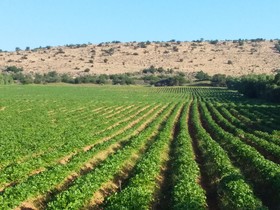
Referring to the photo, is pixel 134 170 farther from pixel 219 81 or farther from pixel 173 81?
pixel 219 81

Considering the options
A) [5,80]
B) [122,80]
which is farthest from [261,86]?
[5,80]

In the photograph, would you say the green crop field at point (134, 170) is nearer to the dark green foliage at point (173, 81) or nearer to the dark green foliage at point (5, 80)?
the dark green foliage at point (5, 80)

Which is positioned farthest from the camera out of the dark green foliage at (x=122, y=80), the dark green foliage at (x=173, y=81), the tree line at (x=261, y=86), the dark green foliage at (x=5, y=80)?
the dark green foliage at (x=122, y=80)

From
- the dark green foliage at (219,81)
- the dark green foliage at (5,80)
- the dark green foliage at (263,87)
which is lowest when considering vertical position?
the dark green foliage at (5,80)

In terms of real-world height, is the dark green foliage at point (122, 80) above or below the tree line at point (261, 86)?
below

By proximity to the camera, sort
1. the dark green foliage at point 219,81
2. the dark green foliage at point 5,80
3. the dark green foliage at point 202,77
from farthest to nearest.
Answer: the dark green foliage at point 202,77 < the dark green foliage at point 219,81 < the dark green foliage at point 5,80

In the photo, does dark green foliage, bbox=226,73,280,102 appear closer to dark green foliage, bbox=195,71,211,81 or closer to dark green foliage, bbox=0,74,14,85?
dark green foliage, bbox=195,71,211,81

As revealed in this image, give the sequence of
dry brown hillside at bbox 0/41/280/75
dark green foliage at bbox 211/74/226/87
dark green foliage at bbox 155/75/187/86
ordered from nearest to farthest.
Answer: dark green foliage at bbox 211/74/226/87
dark green foliage at bbox 155/75/187/86
dry brown hillside at bbox 0/41/280/75

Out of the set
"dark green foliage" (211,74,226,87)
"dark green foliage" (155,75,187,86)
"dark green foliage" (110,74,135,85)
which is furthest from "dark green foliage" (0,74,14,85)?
"dark green foliage" (211,74,226,87)

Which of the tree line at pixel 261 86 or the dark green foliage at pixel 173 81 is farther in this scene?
the dark green foliage at pixel 173 81

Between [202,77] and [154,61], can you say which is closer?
[202,77]

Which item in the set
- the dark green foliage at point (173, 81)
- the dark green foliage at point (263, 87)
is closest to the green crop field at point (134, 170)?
the dark green foliage at point (263, 87)

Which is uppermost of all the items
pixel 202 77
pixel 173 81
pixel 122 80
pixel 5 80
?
pixel 202 77

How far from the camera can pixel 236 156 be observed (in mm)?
25328
